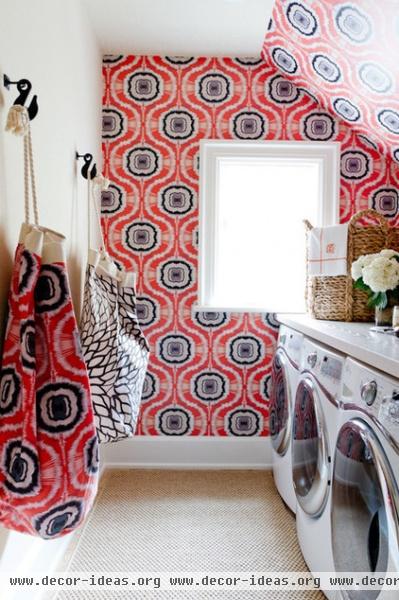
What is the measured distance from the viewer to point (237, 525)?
194cm

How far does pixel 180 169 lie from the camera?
8.21 feet


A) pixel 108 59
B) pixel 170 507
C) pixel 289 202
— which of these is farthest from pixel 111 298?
pixel 108 59

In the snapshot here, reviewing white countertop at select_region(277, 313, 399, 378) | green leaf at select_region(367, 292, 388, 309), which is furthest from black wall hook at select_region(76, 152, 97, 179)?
green leaf at select_region(367, 292, 388, 309)

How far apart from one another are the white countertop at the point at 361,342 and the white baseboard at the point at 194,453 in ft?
2.89

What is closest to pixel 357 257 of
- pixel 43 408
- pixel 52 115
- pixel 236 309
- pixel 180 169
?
pixel 236 309

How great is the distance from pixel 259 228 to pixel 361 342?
4.43ft

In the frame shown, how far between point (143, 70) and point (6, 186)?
168cm

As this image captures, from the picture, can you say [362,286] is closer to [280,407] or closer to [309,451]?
[280,407]

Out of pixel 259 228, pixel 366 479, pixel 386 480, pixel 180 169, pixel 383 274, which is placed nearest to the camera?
pixel 386 480

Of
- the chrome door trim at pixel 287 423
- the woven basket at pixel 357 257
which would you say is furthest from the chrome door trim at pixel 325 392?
the woven basket at pixel 357 257

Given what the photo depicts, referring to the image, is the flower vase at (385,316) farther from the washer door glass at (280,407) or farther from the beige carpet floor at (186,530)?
the beige carpet floor at (186,530)

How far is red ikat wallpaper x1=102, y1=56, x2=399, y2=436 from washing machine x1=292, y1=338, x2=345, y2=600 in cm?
88

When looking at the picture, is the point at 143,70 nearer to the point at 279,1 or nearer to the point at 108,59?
the point at 108,59

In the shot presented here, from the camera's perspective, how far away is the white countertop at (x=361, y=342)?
1.10m
